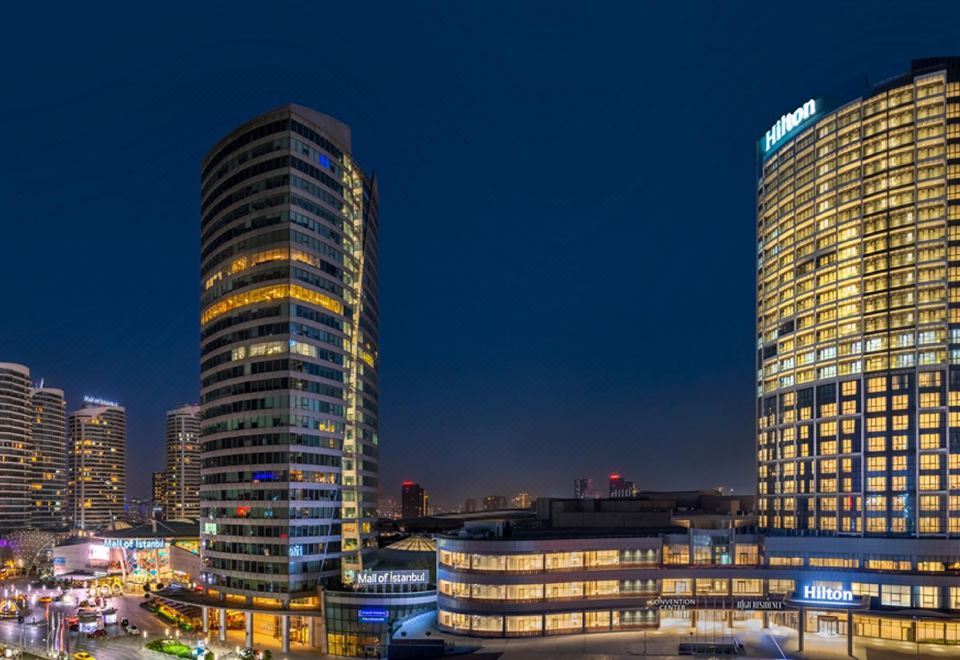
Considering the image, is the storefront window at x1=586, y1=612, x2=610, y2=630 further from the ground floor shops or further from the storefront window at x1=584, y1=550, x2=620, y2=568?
the ground floor shops

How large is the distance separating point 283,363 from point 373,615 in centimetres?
4563

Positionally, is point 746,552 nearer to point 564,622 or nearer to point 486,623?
point 564,622

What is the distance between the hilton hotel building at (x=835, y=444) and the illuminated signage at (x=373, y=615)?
1070cm

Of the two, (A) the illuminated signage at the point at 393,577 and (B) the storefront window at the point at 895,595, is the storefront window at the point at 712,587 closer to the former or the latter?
(B) the storefront window at the point at 895,595

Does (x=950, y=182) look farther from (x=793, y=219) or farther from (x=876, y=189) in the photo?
(x=793, y=219)

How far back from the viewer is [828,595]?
123375 millimetres

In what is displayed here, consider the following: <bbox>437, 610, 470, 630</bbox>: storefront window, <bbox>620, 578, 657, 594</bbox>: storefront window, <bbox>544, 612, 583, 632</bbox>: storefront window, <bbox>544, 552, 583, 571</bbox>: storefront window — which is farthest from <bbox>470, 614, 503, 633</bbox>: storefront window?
<bbox>620, 578, 657, 594</bbox>: storefront window

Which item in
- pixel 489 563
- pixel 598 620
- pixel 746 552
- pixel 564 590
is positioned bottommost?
pixel 598 620

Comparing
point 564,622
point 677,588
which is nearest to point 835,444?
point 677,588

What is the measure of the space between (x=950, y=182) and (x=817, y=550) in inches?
2735

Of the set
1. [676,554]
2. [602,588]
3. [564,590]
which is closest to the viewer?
[564,590]

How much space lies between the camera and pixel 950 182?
148500 mm

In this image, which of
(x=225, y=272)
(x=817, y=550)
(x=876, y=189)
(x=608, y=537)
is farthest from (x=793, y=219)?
(x=225, y=272)

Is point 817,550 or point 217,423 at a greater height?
point 217,423
